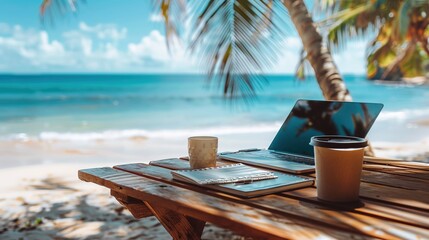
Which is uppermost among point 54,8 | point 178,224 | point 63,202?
point 54,8

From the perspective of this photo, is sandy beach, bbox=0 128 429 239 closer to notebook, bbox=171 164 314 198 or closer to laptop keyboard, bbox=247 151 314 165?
laptop keyboard, bbox=247 151 314 165

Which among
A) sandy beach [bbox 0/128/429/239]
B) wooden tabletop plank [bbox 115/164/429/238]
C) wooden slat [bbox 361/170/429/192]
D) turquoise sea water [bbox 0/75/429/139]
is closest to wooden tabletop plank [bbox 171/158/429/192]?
wooden slat [bbox 361/170/429/192]

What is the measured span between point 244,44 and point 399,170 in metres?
1.52

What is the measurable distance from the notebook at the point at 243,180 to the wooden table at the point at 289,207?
0.02m

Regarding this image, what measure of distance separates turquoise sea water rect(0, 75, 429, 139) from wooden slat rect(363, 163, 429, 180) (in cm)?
398

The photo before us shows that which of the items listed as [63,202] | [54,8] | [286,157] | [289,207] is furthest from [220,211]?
[54,8]

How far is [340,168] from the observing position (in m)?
0.93

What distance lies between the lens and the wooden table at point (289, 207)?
762 millimetres

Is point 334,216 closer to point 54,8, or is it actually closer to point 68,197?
point 68,197

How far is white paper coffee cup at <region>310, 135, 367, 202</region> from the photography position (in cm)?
92

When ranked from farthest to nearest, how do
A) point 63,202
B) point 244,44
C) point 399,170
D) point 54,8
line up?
1. point 54,8
2. point 63,202
3. point 244,44
4. point 399,170

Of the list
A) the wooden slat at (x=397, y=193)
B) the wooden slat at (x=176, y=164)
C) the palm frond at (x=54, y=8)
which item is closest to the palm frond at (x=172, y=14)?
the palm frond at (x=54, y=8)

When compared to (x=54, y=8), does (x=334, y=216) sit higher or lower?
lower

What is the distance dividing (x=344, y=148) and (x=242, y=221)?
0.25 meters
